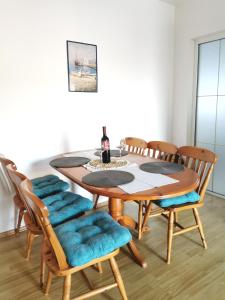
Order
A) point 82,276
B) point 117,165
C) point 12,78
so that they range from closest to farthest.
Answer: point 82,276
point 117,165
point 12,78

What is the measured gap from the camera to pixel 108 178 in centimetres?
165

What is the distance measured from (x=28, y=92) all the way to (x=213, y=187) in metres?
2.63

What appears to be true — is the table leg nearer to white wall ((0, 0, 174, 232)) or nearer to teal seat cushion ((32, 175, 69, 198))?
teal seat cushion ((32, 175, 69, 198))

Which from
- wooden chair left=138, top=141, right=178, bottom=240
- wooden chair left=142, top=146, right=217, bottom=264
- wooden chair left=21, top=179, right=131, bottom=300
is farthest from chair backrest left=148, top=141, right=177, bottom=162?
wooden chair left=21, top=179, right=131, bottom=300

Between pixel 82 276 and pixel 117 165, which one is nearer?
pixel 82 276

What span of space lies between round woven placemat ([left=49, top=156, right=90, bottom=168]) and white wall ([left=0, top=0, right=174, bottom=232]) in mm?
381

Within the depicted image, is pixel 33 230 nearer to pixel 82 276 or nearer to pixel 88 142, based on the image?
pixel 82 276

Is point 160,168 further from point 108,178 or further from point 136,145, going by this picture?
point 136,145

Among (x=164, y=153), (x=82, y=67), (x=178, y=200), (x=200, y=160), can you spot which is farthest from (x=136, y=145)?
(x=82, y=67)

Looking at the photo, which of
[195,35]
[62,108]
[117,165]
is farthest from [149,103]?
[117,165]

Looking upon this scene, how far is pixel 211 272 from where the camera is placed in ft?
5.90

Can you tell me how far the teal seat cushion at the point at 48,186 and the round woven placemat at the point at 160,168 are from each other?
742mm

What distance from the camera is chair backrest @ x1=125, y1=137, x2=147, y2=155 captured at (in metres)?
2.65

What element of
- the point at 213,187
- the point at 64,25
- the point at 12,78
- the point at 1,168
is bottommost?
the point at 213,187
